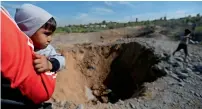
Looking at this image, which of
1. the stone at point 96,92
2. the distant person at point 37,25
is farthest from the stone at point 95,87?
the distant person at point 37,25

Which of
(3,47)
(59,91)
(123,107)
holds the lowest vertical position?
(59,91)

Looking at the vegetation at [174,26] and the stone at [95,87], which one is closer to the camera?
the stone at [95,87]

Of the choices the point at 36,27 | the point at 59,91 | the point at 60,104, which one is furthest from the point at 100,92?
the point at 36,27

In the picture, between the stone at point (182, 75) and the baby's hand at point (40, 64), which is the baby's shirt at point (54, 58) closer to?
the baby's hand at point (40, 64)

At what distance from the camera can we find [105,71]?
14.6 m

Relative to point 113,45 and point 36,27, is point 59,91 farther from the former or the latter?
point 36,27

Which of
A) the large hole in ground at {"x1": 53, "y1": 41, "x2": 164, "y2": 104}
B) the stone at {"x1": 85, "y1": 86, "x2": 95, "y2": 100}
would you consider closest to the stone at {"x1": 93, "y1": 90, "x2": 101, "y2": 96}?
the large hole in ground at {"x1": 53, "y1": 41, "x2": 164, "y2": 104}

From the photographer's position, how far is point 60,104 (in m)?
6.38

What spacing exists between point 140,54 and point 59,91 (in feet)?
13.8

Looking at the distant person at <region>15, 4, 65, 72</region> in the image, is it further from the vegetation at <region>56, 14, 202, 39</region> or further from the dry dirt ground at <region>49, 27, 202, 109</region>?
the vegetation at <region>56, 14, 202, 39</region>

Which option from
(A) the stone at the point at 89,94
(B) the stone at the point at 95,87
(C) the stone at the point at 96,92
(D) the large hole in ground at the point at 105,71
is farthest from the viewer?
(B) the stone at the point at 95,87

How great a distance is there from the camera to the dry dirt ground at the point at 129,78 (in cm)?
664

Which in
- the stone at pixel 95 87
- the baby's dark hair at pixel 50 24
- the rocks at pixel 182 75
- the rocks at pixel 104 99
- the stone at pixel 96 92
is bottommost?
the rocks at pixel 104 99

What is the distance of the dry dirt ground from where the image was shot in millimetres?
6645
